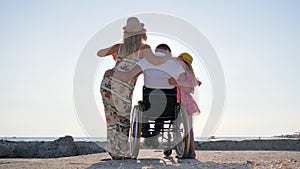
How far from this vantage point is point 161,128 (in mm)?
7047

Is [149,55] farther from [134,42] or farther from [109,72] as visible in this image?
[109,72]

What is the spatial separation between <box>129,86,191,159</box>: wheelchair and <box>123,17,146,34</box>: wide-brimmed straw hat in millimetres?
796

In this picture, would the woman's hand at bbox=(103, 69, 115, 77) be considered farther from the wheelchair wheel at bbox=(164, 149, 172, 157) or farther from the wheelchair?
the wheelchair wheel at bbox=(164, 149, 172, 157)

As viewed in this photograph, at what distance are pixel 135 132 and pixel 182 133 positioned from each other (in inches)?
28.4

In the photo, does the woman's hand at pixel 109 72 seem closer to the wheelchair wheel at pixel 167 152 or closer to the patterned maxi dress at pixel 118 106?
the patterned maxi dress at pixel 118 106

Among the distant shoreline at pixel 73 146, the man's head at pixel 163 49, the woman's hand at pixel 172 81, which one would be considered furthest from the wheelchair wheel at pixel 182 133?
the distant shoreline at pixel 73 146

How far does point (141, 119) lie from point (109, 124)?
545mm

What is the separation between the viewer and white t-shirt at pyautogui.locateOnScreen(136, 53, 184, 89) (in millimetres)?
6734

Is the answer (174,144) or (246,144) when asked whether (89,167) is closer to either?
(174,144)

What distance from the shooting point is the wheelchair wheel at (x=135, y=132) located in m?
6.48

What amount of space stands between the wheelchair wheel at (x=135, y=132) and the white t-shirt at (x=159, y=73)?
373 mm

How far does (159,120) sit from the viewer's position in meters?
7.04

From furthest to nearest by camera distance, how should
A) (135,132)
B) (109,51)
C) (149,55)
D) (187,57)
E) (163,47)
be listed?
(187,57)
(163,47)
(109,51)
(149,55)
(135,132)

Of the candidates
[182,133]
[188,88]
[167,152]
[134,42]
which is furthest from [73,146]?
[134,42]
